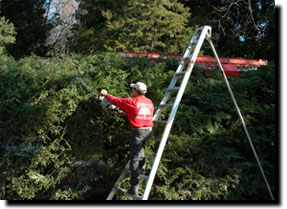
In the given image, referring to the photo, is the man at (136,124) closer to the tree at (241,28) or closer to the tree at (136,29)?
the tree at (136,29)

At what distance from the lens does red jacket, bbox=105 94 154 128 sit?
4.21 meters

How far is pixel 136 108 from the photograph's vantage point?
4.21 meters

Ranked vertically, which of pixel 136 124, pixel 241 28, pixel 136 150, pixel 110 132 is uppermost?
pixel 136 124

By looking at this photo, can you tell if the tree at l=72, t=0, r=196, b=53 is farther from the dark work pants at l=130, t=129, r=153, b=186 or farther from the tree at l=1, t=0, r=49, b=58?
the dark work pants at l=130, t=129, r=153, b=186

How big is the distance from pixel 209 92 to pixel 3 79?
3.66 meters

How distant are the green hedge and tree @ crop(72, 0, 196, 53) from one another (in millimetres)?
8592

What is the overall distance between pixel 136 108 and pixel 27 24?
13129 mm

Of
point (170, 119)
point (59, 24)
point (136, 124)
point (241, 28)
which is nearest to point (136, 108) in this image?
point (136, 124)

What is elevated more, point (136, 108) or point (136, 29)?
point (136, 108)

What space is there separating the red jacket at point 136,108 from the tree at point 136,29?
9.71 meters

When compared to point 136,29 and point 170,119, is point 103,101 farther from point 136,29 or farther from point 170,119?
point 136,29

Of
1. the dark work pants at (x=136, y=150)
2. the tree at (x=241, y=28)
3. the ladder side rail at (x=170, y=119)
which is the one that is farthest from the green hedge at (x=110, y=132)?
the tree at (x=241, y=28)

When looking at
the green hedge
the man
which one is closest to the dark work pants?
the man

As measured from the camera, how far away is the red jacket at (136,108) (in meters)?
4.21
